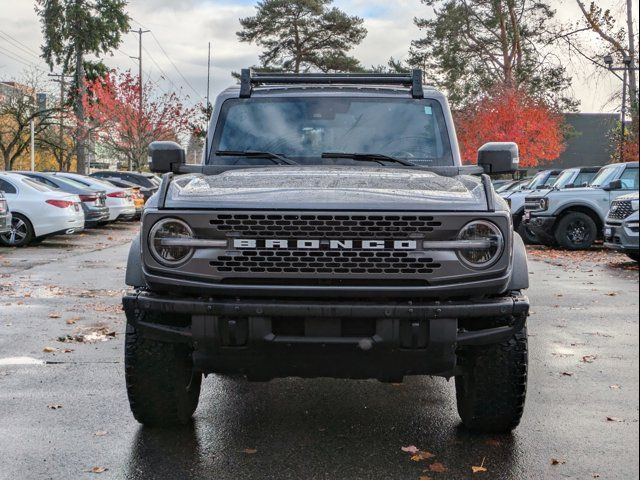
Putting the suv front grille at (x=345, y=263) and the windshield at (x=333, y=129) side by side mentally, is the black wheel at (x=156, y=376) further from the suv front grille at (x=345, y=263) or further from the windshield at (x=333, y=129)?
the windshield at (x=333, y=129)

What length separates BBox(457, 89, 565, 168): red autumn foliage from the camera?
44.7m

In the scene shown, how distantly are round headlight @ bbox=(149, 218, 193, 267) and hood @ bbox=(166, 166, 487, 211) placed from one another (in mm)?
96

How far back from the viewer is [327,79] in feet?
19.0

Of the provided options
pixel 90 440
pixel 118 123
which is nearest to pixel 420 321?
→ pixel 90 440

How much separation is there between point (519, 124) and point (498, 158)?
4151 cm

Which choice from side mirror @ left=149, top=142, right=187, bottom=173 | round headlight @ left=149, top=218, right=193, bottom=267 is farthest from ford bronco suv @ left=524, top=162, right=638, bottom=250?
round headlight @ left=149, top=218, right=193, bottom=267

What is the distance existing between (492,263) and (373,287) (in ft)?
1.87

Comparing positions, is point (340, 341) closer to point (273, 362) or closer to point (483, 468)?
point (273, 362)

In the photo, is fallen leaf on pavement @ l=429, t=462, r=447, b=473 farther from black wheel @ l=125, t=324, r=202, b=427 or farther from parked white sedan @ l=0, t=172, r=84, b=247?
parked white sedan @ l=0, t=172, r=84, b=247

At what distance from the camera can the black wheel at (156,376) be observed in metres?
4.23

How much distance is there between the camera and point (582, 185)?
18.4 metres

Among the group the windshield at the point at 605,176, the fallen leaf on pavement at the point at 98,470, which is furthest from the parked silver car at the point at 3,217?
the windshield at the point at 605,176

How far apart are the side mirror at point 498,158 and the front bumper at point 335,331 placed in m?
1.64

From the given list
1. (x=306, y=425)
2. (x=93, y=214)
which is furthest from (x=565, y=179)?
(x=306, y=425)
